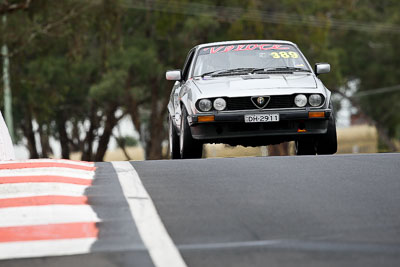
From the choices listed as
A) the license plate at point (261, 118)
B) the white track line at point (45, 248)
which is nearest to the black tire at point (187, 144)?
the license plate at point (261, 118)

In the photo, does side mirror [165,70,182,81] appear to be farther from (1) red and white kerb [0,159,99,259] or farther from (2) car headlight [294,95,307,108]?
(1) red and white kerb [0,159,99,259]

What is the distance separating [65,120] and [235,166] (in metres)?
38.2

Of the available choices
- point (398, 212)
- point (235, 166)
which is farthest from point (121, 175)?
point (398, 212)

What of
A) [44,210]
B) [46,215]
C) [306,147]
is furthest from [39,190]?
[306,147]

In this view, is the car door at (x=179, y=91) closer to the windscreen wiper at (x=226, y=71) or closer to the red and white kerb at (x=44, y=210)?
the windscreen wiper at (x=226, y=71)

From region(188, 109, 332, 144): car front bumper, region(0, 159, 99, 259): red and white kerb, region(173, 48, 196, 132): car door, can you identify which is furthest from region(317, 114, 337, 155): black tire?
region(0, 159, 99, 259): red and white kerb

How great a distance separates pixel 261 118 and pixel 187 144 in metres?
1.07

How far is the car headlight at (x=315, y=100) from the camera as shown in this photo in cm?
1221

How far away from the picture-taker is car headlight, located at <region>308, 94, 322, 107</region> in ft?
40.0

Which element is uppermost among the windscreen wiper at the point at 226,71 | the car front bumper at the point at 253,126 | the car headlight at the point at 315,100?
the windscreen wiper at the point at 226,71

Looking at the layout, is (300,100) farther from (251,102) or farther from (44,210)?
(44,210)

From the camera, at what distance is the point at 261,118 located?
1208 cm

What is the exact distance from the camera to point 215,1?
1538 inches

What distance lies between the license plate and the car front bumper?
0.04 meters
